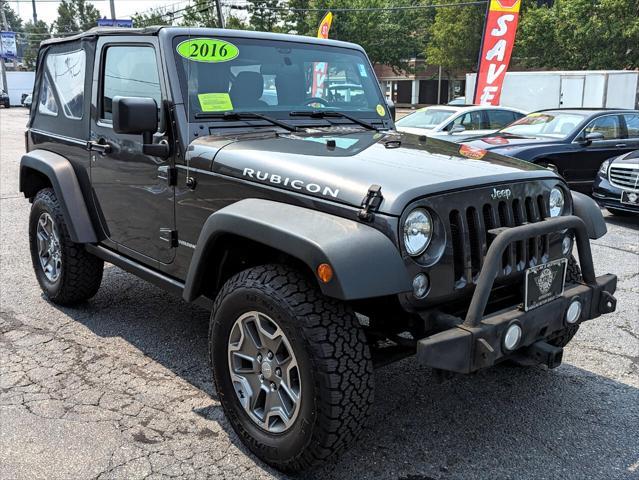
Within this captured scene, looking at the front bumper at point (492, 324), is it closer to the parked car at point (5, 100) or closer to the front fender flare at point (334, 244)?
the front fender flare at point (334, 244)

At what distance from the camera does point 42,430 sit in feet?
10.2

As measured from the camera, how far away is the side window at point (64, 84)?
4.37 m

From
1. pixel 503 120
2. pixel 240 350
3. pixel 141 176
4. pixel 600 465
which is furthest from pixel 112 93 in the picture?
pixel 503 120

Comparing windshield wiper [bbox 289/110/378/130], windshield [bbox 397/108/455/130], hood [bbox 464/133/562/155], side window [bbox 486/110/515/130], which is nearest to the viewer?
windshield wiper [bbox 289/110/378/130]

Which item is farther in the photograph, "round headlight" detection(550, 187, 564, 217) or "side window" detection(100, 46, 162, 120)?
"side window" detection(100, 46, 162, 120)

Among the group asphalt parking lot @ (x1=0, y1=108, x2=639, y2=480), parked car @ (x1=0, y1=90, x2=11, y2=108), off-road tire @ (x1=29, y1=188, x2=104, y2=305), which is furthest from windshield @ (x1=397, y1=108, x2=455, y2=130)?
parked car @ (x1=0, y1=90, x2=11, y2=108)

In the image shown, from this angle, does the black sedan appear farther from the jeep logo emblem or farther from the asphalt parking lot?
the jeep logo emblem

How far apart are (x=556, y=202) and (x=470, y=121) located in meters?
9.50

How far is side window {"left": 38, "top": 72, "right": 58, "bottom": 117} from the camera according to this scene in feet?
15.7

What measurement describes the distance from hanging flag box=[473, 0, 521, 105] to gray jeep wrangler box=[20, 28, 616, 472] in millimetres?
13157

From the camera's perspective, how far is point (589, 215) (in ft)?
11.1

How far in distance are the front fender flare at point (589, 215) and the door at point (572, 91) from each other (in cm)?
1818

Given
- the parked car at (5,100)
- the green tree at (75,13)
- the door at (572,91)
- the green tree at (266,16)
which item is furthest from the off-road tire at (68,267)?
the green tree at (75,13)

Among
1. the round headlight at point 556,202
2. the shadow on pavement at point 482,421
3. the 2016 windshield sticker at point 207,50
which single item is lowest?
the shadow on pavement at point 482,421
